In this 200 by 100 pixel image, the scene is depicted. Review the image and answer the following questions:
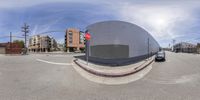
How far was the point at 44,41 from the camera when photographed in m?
105

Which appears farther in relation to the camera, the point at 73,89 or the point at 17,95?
the point at 73,89

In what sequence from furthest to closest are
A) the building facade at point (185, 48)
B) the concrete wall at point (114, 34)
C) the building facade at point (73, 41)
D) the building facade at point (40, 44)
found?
Result: the building facade at point (40, 44), the building facade at point (185, 48), the building facade at point (73, 41), the concrete wall at point (114, 34)

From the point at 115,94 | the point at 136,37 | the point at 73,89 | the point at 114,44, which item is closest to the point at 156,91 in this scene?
the point at 115,94

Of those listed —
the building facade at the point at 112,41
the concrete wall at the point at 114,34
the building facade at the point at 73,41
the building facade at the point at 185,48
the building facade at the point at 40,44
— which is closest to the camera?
the building facade at the point at 112,41

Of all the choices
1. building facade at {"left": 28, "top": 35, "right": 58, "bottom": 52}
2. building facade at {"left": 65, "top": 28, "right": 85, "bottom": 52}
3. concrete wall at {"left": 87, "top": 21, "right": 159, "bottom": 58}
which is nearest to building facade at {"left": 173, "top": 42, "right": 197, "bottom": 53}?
building facade at {"left": 65, "top": 28, "right": 85, "bottom": 52}

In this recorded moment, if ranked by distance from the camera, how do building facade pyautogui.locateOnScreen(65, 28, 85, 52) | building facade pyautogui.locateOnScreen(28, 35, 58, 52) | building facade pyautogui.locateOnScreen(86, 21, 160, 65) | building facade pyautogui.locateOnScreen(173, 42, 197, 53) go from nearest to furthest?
building facade pyautogui.locateOnScreen(86, 21, 160, 65) → building facade pyautogui.locateOnScreen(65, 28, 85, 52) → building facade pyautogui.locateOnScreen(173, 42, 197, 53) → building facade pyautogui.locateOnScreen(28, 35, 58, 52)

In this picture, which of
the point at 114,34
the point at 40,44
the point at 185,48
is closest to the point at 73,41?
the point at 40,44

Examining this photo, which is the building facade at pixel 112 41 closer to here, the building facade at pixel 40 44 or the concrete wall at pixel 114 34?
the concrete wall at pixel 114 34

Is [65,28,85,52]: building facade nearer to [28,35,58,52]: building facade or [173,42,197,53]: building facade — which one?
[28,35,58,52]: building facade

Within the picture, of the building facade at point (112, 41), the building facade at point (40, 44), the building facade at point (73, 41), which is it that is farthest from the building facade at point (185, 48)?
the building facade at point (40, 44)

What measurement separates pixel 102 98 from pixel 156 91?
2.40 m

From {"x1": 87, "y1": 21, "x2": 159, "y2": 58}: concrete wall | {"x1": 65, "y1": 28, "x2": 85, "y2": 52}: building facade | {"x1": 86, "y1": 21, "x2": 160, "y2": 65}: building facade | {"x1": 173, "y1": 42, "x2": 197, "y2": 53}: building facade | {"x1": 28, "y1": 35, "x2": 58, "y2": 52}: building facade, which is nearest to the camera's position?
{"x1": 86, "y1": 21, "x2": 160, "y2": 65}: building facade

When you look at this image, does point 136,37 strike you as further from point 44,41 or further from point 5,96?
point 44,41

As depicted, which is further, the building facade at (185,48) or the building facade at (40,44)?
the building facade at (40,44)
